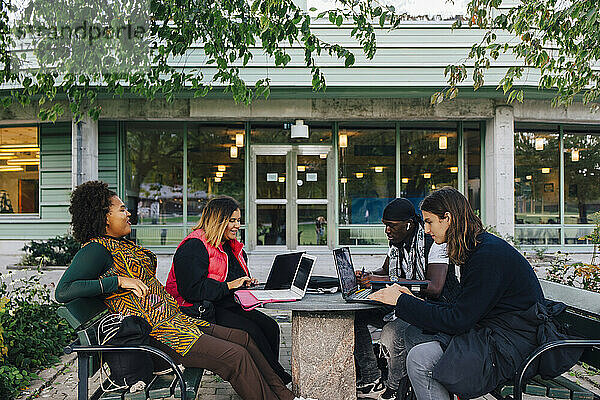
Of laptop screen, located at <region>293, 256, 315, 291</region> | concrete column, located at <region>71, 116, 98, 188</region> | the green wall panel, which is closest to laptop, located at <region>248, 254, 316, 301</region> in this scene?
laptop screen, located at <region>293, 256, 315, 291</region>

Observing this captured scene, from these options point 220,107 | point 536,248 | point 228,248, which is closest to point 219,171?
point 220,107

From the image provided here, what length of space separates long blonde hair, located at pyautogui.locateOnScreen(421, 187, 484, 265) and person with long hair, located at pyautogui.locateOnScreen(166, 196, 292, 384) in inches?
63.9

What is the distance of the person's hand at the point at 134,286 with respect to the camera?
3.28 metres

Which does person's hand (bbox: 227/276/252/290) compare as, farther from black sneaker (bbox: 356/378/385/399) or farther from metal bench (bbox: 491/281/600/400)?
metal bench (bbox: 491/281/600/400)

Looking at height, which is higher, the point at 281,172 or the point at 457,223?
the point at 281,172

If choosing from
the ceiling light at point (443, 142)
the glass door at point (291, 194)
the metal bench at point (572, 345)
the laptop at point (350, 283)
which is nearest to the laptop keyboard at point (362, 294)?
the laptop at point (350, 283)

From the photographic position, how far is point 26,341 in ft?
15.7

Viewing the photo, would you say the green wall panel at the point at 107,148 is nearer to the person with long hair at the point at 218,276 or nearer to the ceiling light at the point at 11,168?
the ceiling light at the point at 11,168

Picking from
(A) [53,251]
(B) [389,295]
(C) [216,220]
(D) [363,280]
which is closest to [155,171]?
(A) [53,251]

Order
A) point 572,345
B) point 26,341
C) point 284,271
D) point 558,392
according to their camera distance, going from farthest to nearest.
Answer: point 26,341
point 284,271
point 558,392
point 572,345

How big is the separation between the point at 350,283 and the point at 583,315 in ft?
Result: 5.37

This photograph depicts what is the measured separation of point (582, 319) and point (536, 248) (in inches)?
442

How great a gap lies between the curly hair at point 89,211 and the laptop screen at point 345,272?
1651mm

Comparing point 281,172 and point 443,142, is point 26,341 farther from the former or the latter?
point 443,142
